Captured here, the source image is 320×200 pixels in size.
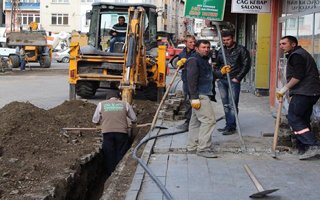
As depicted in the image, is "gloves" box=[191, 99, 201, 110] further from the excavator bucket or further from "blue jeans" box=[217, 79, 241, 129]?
the excavator bucket

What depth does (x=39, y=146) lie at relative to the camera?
862cm

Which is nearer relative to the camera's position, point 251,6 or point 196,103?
point 196,103

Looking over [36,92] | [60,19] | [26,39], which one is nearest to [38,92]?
[36,92]

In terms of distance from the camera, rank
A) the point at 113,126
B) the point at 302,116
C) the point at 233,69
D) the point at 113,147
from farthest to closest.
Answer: the point at 233,69 < the point at 113,147 < the point at 113,126 < the point at 302,116

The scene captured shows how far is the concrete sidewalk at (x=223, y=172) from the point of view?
590 centimetres

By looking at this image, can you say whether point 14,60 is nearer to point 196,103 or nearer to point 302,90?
point 196,103

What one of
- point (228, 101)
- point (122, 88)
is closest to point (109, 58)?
point (122, 88)

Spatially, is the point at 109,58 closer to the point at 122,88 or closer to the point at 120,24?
the point at 120,24

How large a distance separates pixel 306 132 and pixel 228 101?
7.53 ft

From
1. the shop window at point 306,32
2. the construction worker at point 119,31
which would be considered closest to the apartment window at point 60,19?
the construction worker at point 119,31

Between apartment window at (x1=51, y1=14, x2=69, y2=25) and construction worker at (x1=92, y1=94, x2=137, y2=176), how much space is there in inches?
2501

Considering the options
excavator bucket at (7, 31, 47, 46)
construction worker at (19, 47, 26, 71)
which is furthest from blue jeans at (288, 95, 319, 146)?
excavator bucket at (7, 31, 47, 46)

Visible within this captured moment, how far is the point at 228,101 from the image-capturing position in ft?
31.3

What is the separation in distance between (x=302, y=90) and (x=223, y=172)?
169 cm
